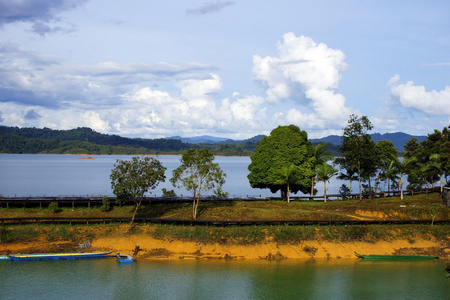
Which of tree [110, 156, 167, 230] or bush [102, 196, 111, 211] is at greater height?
tree [110, 156, 167, 230]

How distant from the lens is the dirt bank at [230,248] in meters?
53.6

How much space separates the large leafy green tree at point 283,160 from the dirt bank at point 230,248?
23165 millimetres

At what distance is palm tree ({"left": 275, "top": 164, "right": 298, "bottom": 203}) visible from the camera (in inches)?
2886

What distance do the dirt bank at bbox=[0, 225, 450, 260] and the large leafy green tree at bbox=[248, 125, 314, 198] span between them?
23165 mm

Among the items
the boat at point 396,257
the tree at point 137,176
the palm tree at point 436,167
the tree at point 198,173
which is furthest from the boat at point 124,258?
the palm tree at point 436,167

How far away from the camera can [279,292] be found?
137 ft

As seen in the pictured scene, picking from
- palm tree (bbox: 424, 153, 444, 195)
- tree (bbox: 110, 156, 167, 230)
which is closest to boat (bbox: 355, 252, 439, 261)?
palm tree (bbox: 424, 153, 444, 195)

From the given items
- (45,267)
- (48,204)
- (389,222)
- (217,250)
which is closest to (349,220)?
(389,222)

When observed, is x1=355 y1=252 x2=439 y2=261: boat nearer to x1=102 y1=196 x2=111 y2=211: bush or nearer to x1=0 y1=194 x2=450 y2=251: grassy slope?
x1=0 y1=194 x2=450 y2=251: grassy slope

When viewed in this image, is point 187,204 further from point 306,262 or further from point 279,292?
point 279,292

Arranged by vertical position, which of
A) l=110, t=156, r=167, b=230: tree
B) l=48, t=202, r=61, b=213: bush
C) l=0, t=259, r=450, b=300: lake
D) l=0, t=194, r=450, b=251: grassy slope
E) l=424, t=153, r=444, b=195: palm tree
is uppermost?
l=424, t=153, r=444, b=195: palm tree

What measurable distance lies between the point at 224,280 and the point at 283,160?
125 feet

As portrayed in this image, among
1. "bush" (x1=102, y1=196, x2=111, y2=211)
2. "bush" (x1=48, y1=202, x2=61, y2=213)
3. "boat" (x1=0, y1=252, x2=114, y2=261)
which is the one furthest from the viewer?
"bush" (x1=102, y1=196, x2=111, y2=211)

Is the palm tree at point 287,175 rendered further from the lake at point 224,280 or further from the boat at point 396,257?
the lake at point 224,280
